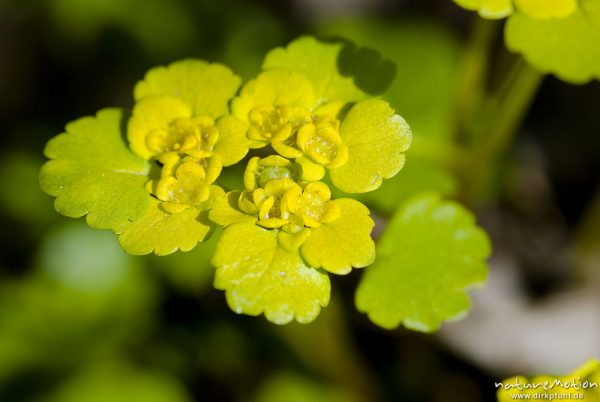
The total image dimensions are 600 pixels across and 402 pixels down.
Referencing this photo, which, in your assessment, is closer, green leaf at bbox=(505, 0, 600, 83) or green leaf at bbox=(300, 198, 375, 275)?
green leaf at bbox=(300, 198, 375, 275)

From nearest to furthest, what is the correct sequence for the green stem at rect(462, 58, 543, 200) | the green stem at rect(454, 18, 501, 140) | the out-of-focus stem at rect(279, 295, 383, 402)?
1. the green stem at rect(462, 58, 543, 200)
2. the green stem at rect(454, 18, 501, 140)
3. the out-of-focus stem at rect(279, 295, 383, 402)

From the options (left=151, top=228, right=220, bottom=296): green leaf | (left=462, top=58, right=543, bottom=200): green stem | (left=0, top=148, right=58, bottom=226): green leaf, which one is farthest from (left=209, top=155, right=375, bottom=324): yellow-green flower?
(left=0, top=148, right=58, bottom=226): green leaf

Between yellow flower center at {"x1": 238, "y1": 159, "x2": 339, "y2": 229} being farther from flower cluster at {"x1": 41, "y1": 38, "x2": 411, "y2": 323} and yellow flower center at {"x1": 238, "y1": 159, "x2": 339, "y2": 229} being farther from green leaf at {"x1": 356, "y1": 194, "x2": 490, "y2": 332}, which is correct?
green leaf at {"x1": 356, "y1": 194, "x2": 490, "y2": 332}

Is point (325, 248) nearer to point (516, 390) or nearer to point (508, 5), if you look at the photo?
→ point (516, 390)

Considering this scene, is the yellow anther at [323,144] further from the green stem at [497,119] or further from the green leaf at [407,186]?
the green stem at [497,119]

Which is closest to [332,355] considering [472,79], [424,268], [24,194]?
[424,268]

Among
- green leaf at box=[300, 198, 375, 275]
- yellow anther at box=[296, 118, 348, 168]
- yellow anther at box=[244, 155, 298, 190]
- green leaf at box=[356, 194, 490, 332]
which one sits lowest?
green leaf at box=[356, 194, 490, 332]
